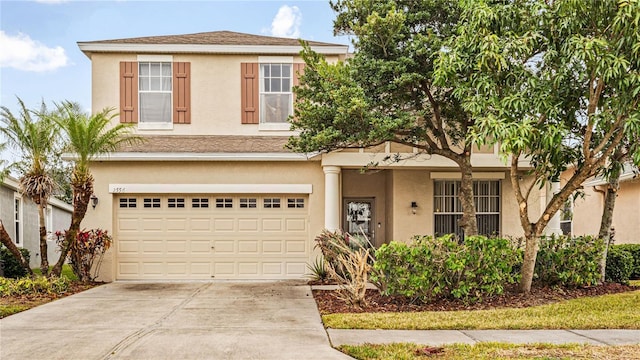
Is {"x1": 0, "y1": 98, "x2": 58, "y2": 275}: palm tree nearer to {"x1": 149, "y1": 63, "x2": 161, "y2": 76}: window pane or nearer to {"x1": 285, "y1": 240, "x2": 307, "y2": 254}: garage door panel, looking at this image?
{"x1": 149, "y1": 63, "x2": 161, "y2": 76}: window pane

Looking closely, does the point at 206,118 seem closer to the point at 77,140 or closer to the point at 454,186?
the point at 77,140

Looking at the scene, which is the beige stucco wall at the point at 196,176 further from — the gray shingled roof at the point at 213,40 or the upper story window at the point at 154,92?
the gray shingled roof at the point at 213,40

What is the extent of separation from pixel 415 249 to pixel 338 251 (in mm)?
2237

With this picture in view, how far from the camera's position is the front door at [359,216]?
15258 millimetres

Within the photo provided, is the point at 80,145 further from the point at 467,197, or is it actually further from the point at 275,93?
the point at 467,197

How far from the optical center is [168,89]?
13.9m

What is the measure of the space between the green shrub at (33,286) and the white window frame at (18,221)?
7043mm

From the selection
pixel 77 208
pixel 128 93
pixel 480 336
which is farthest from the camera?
pixel 128 93

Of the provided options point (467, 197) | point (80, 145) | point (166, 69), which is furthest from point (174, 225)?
point (467, 197)

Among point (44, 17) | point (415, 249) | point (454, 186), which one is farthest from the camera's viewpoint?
point (44, 17)

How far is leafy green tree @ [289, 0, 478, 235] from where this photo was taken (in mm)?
9828

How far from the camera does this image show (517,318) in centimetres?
814

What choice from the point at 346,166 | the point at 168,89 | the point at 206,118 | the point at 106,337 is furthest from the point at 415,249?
the point at 168,89

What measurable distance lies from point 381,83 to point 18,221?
45.5 feet
